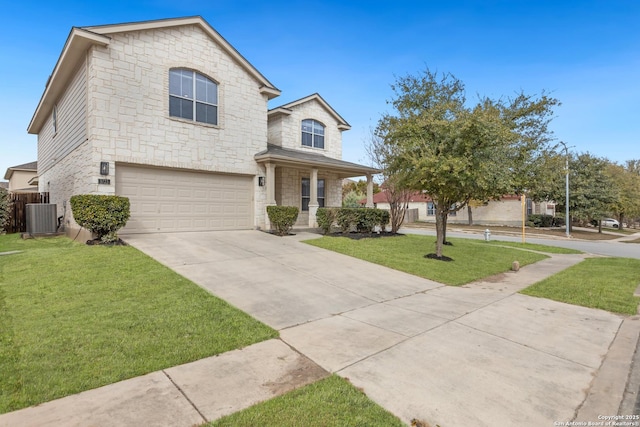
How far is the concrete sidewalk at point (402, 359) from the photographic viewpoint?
2662 mm

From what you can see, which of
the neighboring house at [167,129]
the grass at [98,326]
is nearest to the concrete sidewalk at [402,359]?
the grass at [98,326]

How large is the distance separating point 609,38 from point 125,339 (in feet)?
63.0

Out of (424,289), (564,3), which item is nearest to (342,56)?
(564,3)

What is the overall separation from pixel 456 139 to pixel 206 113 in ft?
30.0

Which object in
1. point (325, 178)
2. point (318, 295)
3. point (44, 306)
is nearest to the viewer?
point (44, 306)

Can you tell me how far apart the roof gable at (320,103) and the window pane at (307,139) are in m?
1.53

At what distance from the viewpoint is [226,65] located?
1296 cm

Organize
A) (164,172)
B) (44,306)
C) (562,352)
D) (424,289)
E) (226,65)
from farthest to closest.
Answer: (226,65) < (164,172) < (424,289) < (44,306) < (562,352)

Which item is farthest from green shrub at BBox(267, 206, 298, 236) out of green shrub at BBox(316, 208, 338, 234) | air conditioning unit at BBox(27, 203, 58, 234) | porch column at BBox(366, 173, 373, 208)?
air conditioning unit at BBox(27, 203, 58, 234)

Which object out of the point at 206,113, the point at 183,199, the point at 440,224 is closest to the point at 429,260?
the point at 440,224

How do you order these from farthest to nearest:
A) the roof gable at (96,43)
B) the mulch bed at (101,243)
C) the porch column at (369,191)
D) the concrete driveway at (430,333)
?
the porch column at (369,191), the roof gable at (96,43), the mulch bed at (101,243), the concrete driveway at (430,333)

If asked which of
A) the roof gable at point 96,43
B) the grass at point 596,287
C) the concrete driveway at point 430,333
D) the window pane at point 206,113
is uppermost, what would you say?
the roof gable at point 96,43

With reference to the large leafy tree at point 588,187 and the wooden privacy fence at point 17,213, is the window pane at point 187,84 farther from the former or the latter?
the large leafy tree at point 588,187

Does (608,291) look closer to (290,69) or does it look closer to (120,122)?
(120,122)
